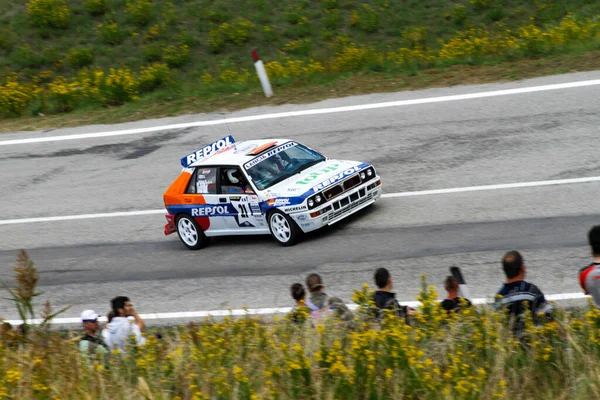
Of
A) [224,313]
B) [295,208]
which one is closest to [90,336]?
[224,313]

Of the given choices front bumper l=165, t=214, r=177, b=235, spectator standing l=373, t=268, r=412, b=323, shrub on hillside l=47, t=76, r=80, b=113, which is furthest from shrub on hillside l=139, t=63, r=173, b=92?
spectator standing l=373, t=268, r=412, b=323

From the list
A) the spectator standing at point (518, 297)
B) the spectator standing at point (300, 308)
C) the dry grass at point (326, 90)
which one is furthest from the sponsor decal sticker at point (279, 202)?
the dry grass at point (326, 90)

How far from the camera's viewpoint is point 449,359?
7172 mm

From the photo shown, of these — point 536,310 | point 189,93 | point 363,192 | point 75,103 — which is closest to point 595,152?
point 363,192

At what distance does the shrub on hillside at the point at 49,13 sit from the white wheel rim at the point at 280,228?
63.2ft

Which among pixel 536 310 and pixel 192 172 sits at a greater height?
pixel 192 172

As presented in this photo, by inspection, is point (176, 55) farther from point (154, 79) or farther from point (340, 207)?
point (340, 207)

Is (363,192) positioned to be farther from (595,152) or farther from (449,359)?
(449,359)

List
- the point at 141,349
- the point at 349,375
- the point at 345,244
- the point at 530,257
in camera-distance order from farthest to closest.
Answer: the point at 345,244 → the point at 530,257 → the point at 141,349 → the point at 349,375

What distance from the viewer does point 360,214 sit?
14.5 m

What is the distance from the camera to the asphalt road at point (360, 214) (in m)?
12.0

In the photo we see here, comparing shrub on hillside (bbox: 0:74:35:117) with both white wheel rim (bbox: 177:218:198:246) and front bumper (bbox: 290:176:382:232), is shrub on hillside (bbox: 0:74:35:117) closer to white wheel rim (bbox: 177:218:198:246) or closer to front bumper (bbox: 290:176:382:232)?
white wheel rim (bbox: 177:218:198:246)

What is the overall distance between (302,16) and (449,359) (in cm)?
2324

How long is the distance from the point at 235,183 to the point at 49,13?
18.8 metres
